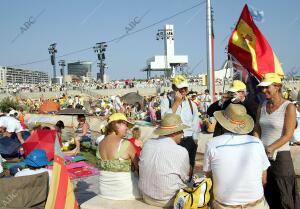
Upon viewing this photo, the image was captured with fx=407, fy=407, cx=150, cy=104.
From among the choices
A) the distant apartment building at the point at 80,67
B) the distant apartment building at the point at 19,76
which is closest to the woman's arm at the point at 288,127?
the distant apartment building at the point at 19,76

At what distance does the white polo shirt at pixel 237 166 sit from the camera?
3555mm

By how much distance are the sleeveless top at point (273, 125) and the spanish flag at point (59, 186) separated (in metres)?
2.09

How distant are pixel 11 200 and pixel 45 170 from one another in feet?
1.69

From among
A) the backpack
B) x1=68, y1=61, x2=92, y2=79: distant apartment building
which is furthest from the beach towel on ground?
x1=68, y1=61, x2=92, y2=79: distant apartment building

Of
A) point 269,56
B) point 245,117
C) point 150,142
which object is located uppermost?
point 269,56

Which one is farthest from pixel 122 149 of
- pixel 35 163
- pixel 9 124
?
pixel 9 124

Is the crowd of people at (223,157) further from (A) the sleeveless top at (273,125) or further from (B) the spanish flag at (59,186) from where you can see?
(B) the spanish flag at (59,186)

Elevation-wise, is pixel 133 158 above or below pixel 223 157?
below

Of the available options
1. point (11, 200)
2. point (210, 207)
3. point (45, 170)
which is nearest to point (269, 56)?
point (210, 207)

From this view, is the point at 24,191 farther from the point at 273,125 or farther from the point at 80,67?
the point at 80,67

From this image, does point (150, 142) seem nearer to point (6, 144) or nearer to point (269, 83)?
point (269, 83)

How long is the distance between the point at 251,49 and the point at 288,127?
9.06 feet

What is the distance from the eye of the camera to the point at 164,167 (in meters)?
4.03

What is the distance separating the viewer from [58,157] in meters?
4.13
